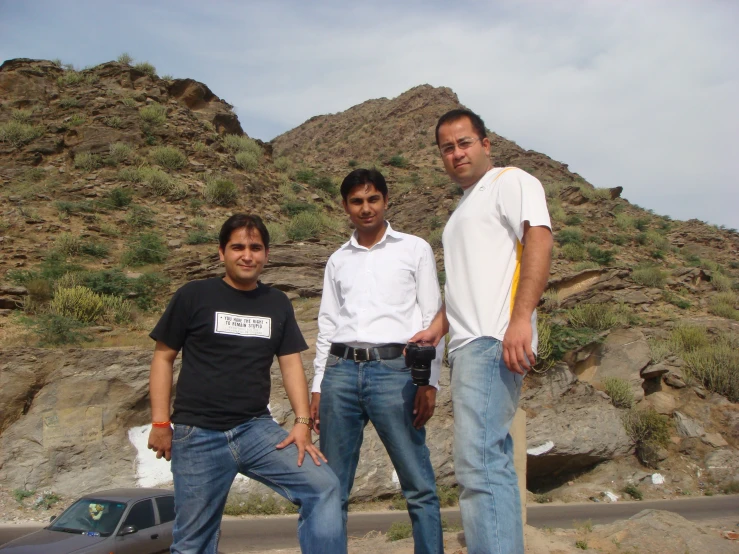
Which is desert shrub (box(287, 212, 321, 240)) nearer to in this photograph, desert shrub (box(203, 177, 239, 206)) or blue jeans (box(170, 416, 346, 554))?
desert shrub (box(203, 177, 239, 206))

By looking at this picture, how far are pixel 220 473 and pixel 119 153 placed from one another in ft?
75.1

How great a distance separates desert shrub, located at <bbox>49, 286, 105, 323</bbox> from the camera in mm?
12344

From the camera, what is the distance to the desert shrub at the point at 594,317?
16.2 meters

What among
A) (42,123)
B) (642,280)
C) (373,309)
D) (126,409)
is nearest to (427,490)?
(373,309)

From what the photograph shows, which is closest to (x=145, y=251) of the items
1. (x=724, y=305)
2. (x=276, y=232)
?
(x=276, y=232)

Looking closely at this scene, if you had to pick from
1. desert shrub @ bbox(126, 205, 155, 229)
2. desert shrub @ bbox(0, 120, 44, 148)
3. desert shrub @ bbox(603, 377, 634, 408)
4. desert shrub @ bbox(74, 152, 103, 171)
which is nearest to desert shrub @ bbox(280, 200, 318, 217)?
desert shrub @ bbox(126, 205, 155, 229)

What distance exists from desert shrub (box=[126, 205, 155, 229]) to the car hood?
14.3 meters

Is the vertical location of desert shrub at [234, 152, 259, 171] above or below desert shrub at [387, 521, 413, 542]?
above

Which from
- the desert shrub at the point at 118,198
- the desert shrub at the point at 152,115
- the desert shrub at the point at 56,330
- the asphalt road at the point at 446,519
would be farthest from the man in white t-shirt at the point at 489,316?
the desert shrub at the point at 152,115

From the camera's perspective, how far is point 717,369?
1545 centimetres

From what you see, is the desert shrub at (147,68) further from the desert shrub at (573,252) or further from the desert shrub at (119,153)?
the desert shrub at (573,252)

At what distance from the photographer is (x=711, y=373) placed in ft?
50.9

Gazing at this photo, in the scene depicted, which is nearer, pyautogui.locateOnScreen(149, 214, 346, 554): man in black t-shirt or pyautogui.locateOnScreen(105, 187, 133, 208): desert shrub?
pyautogui.locateOnScreen(149, 214, 346, 554): man in black t-shirt

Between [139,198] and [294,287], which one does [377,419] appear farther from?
[139,198]
